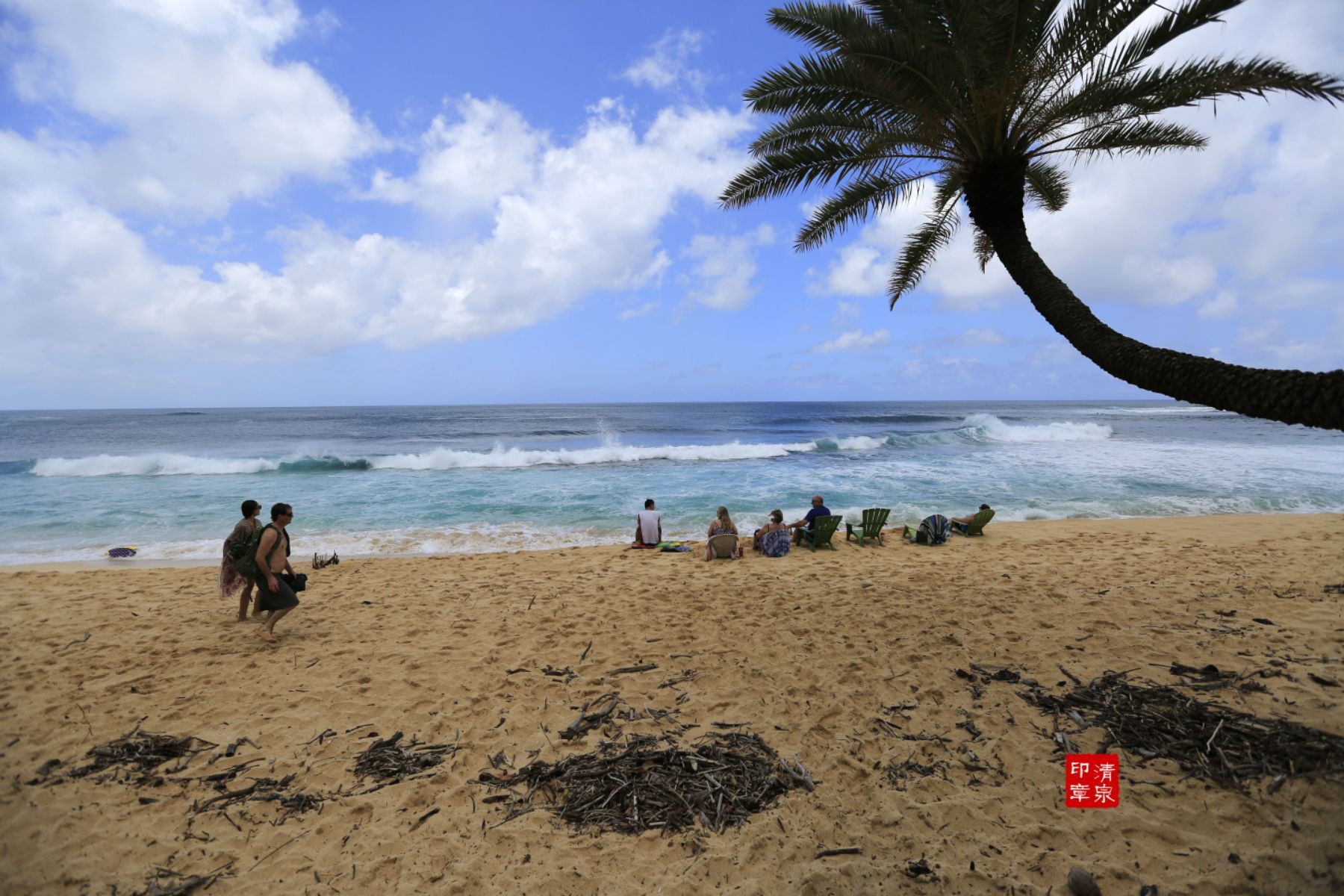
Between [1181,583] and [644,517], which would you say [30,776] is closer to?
[644,517]

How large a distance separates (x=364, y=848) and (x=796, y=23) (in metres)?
7.95

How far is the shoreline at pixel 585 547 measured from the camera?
10.4m

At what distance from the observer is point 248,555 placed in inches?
256

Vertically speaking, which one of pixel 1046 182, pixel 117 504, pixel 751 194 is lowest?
pixel 117 504

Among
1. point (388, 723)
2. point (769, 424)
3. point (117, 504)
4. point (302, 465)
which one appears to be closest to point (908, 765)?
point (388, 723)

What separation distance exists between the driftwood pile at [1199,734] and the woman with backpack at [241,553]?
8048 mm

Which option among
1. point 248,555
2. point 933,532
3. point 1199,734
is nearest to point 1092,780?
point 1199,734

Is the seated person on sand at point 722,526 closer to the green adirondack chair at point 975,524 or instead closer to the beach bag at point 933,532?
the beach bag at point 933,532

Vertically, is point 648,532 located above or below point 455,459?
below

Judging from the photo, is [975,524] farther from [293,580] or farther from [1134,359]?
[293,580]

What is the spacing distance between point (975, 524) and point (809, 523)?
365cm

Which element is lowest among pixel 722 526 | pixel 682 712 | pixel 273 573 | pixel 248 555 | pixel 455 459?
pixel 682 712

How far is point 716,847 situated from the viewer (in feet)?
10.4

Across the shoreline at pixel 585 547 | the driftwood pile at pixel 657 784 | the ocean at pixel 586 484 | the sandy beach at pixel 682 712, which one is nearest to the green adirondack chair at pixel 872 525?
the shoreline at pixel 585 547
